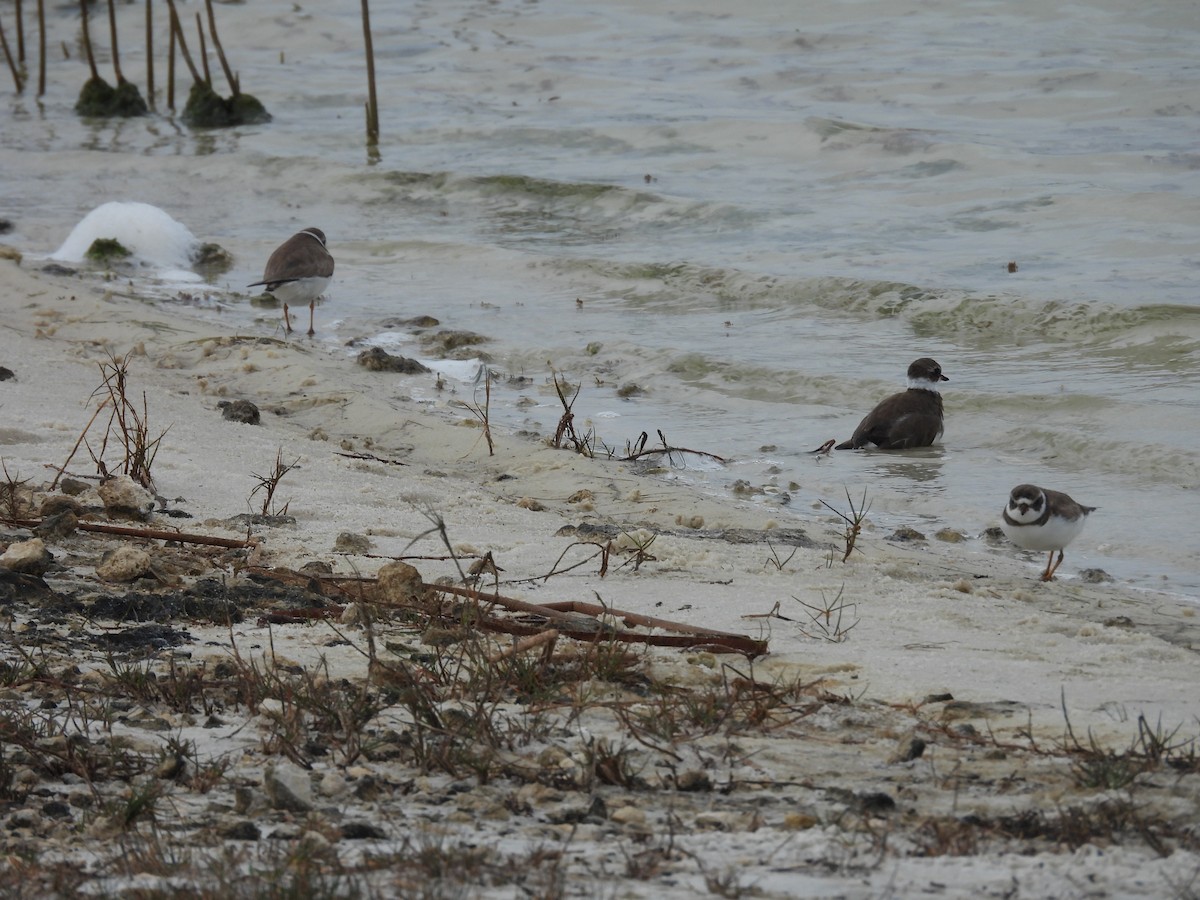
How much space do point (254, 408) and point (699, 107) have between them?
1319 cm

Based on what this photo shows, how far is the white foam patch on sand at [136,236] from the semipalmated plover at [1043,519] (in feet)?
31.2

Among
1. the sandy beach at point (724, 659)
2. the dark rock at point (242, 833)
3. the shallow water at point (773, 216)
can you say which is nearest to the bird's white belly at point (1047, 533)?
the sandy beach at point (724, 659)

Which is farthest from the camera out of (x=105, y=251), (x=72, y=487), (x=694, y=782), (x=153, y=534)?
(x=105, y=251)

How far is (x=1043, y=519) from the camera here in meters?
5.85

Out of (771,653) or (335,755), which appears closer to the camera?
(335,755)

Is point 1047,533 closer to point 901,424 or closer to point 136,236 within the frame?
point 901,424

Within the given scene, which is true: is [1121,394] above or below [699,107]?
below

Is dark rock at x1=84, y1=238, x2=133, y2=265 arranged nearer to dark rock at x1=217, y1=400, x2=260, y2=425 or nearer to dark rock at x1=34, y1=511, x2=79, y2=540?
dark rock at x1=217, y1=400, x2=260, y2=425

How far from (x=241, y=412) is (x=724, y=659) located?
4.57 metres

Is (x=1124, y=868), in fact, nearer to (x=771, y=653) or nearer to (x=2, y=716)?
(x=771, y=653)

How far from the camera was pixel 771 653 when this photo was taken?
4133 millimetres

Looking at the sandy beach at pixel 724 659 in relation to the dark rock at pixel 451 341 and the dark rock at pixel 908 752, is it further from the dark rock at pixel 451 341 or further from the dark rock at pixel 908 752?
the dark rock at pixel 451 341

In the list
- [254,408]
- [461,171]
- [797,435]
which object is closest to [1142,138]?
[461,171]

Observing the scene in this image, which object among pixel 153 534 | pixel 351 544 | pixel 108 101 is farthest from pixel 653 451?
pixel 108 101
